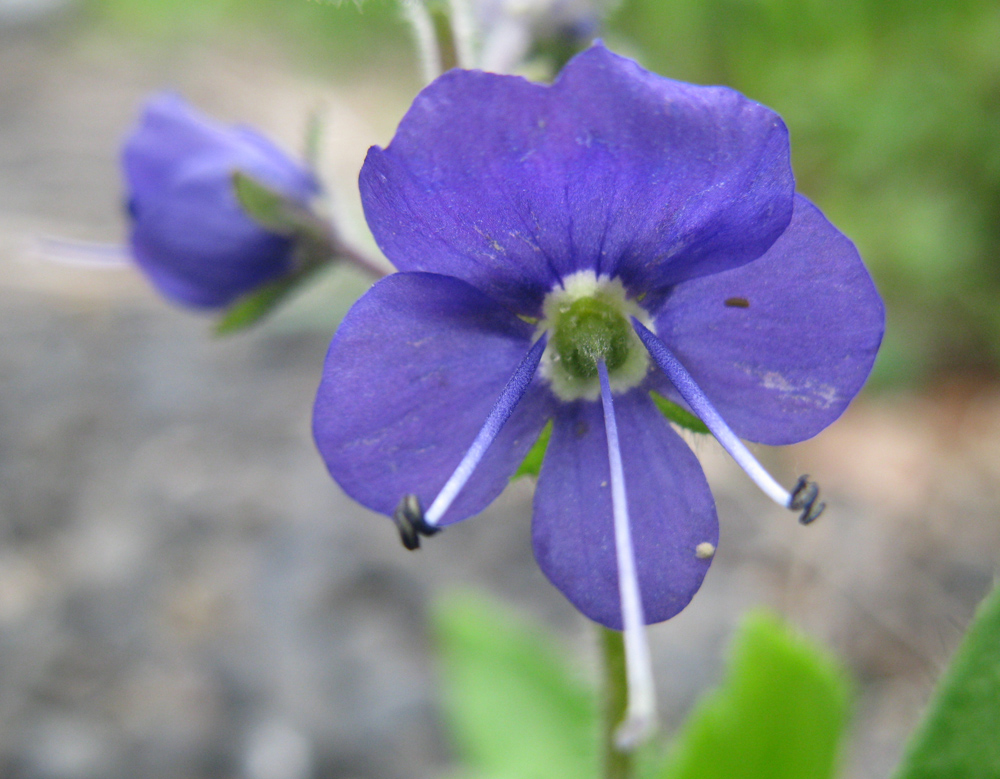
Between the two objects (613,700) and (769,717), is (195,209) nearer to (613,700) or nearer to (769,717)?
(613,700)

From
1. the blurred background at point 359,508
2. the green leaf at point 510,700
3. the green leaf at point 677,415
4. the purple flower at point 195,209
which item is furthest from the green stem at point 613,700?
the purple flower at point 195,209

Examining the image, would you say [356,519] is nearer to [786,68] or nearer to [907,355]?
[907,355]

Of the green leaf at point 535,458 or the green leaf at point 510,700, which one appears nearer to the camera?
the green leaf at point 535,458

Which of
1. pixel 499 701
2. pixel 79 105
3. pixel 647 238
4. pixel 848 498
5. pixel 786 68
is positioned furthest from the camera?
pixel 79 105

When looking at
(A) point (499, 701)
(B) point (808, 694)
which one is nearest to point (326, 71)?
(A) point (499, 701)

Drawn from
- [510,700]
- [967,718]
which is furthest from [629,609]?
[510,700]

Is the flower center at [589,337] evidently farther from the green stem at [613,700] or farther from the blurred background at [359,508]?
the blurred background at [359,508]

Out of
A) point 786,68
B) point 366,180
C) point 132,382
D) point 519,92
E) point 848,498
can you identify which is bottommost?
point 132,382
